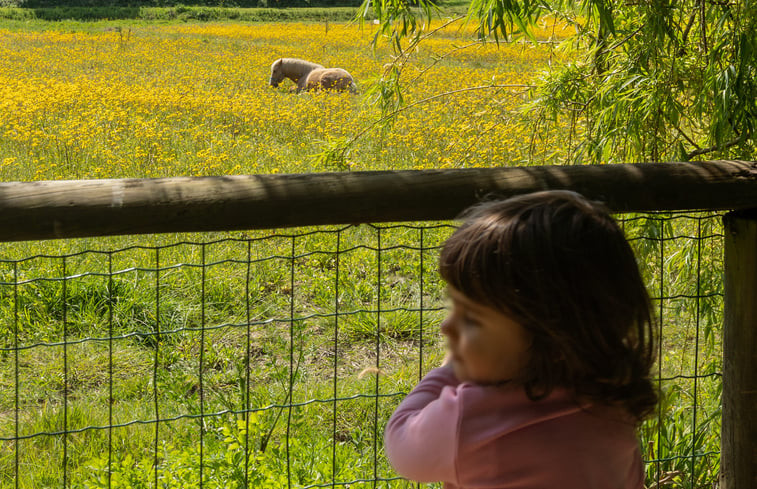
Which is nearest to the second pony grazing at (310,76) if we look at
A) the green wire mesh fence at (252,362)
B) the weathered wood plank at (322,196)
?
the green wire mesh fence at (252,362)

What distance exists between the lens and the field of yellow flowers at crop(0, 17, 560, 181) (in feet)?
21.1

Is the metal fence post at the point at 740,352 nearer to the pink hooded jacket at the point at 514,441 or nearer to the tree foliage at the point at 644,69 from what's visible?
the tree foliage at the point at 644,69

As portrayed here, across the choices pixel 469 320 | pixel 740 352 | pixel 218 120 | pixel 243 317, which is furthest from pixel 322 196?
pixel 218 120

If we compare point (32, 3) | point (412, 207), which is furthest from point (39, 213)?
point (32, 3)

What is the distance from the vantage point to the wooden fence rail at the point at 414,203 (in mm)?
1582

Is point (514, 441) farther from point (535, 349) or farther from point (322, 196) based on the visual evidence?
point (322, 196)

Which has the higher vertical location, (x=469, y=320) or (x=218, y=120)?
(x=469, y=320)

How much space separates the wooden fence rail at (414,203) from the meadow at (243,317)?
0.10 meters

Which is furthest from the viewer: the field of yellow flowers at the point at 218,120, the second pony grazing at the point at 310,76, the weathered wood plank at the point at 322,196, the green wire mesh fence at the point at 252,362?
the second pony grazing at the point at 310,76

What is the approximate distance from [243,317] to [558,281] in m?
3.63

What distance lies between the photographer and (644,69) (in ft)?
9.98

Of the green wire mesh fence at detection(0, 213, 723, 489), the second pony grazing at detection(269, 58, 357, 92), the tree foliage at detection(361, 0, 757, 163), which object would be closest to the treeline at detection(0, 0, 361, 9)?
the second pony grazing at detection(269, 58, 357, 92)

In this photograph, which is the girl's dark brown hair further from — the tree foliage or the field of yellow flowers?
the field of yellow flowers

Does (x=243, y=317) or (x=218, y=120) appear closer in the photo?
(x=243, y=317)
